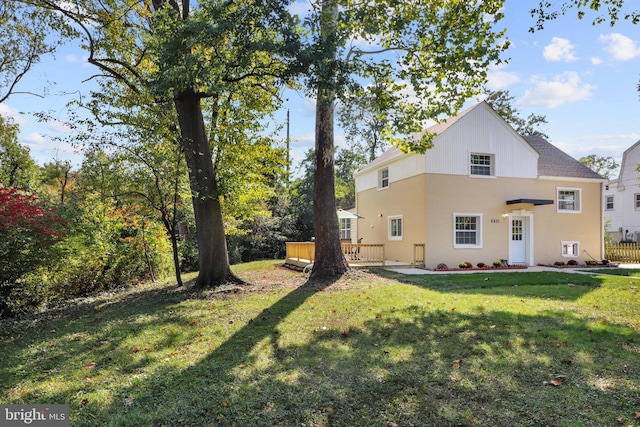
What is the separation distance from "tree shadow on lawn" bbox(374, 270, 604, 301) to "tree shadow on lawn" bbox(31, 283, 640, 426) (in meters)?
3.23

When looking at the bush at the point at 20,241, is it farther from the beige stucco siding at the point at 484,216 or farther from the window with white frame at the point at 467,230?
the window with white frame at the point at 467,230

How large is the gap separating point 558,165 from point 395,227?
842 cm

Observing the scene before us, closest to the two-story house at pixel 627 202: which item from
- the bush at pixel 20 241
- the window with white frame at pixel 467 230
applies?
the window with white frame at pixel 467 230

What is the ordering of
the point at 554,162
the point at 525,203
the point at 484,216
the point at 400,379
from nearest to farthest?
the point at 400,379, the point at 525,203, the point at 484,216, the point at 554,162

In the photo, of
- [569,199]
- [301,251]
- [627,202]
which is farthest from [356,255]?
[627,202]

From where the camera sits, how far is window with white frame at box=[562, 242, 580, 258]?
1688 cm

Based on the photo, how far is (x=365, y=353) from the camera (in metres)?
4.71

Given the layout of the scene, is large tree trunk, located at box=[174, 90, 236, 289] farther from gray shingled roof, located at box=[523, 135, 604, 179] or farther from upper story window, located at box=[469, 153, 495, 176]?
gray shingled roof, located at box=[523, 135, 604, 179]

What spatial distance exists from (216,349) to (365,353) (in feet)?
6.46

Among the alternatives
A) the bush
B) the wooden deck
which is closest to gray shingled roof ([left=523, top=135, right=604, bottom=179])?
the wooden deck

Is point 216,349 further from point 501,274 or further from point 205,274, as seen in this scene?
point 501,274

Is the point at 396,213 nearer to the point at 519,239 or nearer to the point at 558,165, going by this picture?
the point at 519,239

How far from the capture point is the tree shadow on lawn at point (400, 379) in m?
3.14

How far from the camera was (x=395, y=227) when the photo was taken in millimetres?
17359
